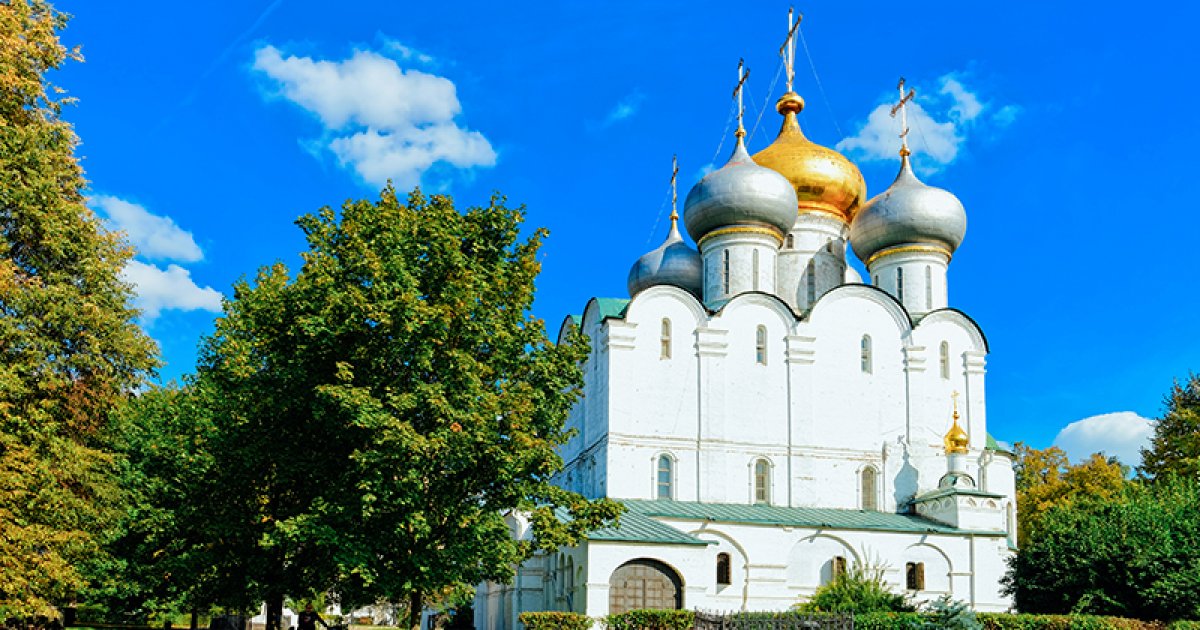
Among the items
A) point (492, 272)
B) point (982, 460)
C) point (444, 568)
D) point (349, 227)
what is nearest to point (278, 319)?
point (349, 227)

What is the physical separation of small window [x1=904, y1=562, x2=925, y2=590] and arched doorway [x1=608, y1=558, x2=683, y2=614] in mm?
7717

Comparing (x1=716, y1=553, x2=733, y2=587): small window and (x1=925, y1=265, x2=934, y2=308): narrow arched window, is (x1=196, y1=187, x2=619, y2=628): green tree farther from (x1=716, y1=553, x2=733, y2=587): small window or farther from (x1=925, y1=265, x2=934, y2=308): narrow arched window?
(x1=925, y1=265, x2=934, y2=308): narrow arched window

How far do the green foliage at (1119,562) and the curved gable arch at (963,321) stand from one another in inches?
356

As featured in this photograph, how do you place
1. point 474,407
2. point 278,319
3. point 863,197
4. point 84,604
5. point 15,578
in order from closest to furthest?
point 15,578 → point 474,407 → point 278,319 → point 84,604 → point 863,197

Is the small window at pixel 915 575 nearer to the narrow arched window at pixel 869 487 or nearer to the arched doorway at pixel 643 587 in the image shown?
the narrow arched window at pixel 869 487

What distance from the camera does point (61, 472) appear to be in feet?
60.9

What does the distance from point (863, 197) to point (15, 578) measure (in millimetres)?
31123

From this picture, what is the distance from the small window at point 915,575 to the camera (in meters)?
30.8

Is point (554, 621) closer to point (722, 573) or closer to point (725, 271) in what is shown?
point (722, 573)

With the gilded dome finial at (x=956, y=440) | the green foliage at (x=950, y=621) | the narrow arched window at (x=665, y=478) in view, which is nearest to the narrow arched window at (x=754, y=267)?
the narrow arched window at (x=665, y=478)

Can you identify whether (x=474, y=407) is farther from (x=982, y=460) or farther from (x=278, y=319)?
(x=982, y=460)

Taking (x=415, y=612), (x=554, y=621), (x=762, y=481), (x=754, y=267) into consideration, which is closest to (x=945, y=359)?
(x=754, y=267)

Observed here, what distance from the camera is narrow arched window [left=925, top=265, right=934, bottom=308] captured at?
119ft

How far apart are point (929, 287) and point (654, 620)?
17.7m
